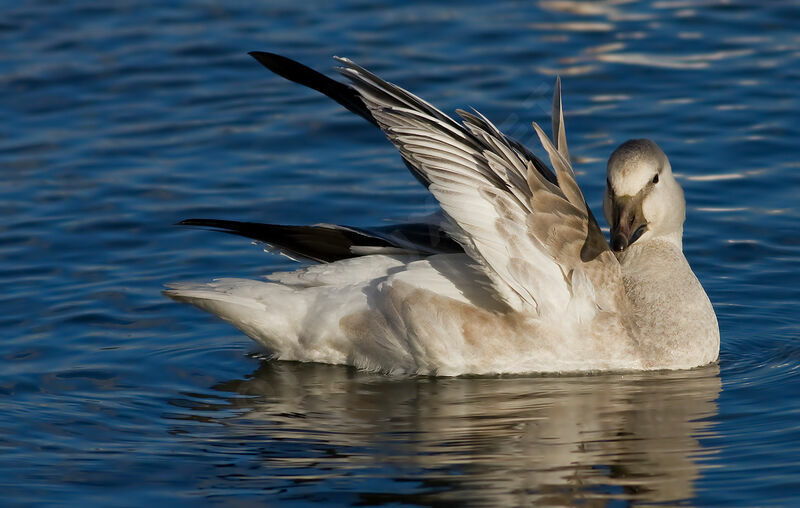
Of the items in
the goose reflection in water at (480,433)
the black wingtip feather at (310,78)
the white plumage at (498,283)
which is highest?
the black wingtip feather at (310,78)

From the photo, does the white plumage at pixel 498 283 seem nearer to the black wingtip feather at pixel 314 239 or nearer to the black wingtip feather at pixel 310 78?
the black wingtip feather at pixel 314 239

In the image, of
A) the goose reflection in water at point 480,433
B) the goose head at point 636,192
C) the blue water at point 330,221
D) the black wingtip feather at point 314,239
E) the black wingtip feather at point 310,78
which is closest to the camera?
the goose reflection in water at point 480,433

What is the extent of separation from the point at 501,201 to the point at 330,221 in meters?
3.54

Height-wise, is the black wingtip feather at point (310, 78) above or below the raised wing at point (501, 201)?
above

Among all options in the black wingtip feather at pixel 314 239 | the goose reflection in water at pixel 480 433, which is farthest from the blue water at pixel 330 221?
the black wingtip feather at pixel 314 239

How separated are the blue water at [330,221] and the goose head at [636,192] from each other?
2.40 feet

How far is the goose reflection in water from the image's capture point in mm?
7066

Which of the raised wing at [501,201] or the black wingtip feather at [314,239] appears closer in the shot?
the raised wing at [501,201]

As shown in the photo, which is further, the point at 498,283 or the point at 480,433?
the point at 498,283

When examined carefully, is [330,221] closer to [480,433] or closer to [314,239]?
[314,239]

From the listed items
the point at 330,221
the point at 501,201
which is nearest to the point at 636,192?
the point at 501,201

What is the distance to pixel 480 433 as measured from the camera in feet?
25.7

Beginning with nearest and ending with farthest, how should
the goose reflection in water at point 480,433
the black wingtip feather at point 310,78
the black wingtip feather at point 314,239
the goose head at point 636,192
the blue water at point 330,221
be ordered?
the goose reflection in water at point 480,433 < the blue water at point 330,221 < the black wingtip feather at point 310,78 < the goose head at point 636,192 < the black wingtip feather at point 314,239

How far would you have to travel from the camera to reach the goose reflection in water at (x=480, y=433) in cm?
707
